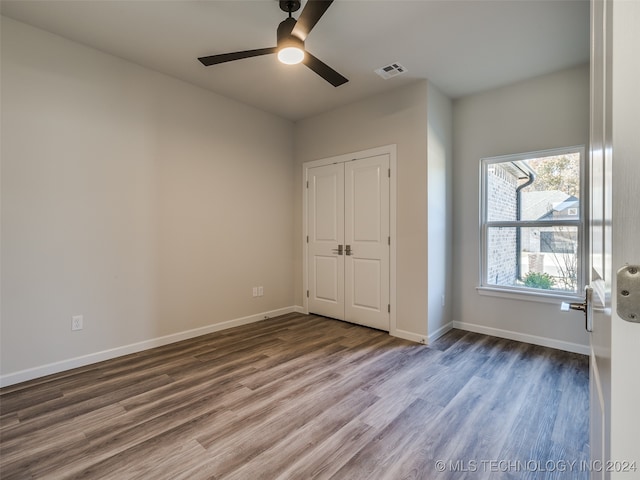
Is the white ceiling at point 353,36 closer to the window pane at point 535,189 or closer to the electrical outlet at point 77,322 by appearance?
the window pane at point 535,189

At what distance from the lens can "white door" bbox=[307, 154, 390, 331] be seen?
3.79 metres

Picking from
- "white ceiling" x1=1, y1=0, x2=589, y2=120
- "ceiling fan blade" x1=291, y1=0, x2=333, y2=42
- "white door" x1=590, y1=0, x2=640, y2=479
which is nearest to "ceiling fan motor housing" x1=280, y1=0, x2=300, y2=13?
"white ceiling" x1=1, y1=0, x2=589, y2=120

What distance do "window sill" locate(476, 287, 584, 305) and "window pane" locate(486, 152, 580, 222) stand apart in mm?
823

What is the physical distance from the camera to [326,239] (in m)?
4.38

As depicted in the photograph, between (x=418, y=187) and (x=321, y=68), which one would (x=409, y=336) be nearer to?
(x=418, y=187)

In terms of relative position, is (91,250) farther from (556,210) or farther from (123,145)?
(556,210)

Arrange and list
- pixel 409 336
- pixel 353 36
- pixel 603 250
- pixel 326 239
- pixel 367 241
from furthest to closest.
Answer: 1. pixel 326 239
2. pixel 367 241
3. pixel 409 336
4. pixel 353 36
5. pixel 603 250

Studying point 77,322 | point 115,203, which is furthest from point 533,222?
point 77,322

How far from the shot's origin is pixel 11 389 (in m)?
2.39

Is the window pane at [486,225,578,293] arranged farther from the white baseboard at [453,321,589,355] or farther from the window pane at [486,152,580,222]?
the white baseboard at [453,321,589,355]

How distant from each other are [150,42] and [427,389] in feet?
12.5

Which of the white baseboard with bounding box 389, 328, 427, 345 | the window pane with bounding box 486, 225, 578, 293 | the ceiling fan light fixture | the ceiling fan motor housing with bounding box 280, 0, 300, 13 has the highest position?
the ceiling fan motor housing with bounding box 280, 0, 300, 13

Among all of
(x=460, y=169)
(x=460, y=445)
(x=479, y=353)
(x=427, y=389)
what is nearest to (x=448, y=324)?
(x=479, y=353)

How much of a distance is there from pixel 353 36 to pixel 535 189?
2.57m
